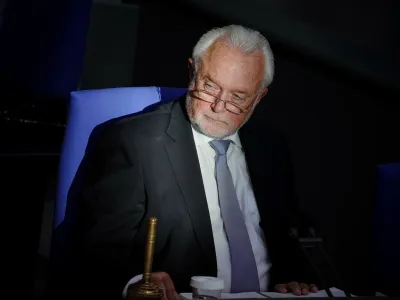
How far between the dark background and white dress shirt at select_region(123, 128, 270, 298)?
89 centimetres

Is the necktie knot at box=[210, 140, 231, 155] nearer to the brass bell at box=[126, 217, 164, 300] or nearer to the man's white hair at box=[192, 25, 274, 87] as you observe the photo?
the man's white hair at box=[192, 25, 274, 87]

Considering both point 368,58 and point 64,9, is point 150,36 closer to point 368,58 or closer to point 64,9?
point 64,9

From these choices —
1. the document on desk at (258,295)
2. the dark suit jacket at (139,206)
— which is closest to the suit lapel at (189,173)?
the dark suit jacket at (139,206)

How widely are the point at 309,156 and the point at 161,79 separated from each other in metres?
0.79

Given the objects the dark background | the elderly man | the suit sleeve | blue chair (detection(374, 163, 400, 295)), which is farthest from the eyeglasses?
the dark background

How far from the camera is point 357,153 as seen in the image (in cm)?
252

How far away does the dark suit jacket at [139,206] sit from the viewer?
135cm

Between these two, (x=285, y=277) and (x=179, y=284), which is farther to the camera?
(x=285, y=277)

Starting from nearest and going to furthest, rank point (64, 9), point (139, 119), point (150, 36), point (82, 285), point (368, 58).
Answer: point (82, 285) < point (139, 119) < point (64, 9) < point (368, 58) < point (150, 36)

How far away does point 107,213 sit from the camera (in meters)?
1.38

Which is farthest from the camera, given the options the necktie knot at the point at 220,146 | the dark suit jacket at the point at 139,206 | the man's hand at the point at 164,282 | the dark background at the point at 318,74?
the dark background at the point at 318,74

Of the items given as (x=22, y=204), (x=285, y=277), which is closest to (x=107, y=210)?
(x=22, y=204)

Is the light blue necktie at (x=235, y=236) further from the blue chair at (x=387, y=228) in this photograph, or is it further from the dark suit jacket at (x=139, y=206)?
the blue chair at (x=387, y=228)

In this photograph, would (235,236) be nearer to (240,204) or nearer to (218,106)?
(240,204)
